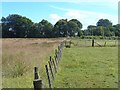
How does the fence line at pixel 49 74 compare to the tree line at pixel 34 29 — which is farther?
the tree line at pixel 34 29

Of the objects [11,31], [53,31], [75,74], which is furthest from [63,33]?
[75,74]

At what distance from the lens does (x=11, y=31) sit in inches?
4183

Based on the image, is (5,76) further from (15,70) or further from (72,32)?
(72,32)

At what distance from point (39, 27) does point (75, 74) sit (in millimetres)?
100756

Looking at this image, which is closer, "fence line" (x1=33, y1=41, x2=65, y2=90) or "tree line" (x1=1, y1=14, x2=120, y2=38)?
"fence line" (x1=33, y1=41, x2=65, y2=90)

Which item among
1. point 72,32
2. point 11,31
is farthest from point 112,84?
point 72,32

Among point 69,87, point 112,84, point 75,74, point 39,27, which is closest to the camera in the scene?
point 69,87

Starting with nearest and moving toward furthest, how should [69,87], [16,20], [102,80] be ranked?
1. [69,87]
2. [102,80]
3. [16,20]

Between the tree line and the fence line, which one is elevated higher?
the tree line

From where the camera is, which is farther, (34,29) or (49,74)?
(34,29)

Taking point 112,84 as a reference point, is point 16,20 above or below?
above

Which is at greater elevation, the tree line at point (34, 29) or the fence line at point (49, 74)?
the tree line at point (34, 29)

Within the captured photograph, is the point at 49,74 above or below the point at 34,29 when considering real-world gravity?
below

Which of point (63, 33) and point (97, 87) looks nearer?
point (97, 87)
